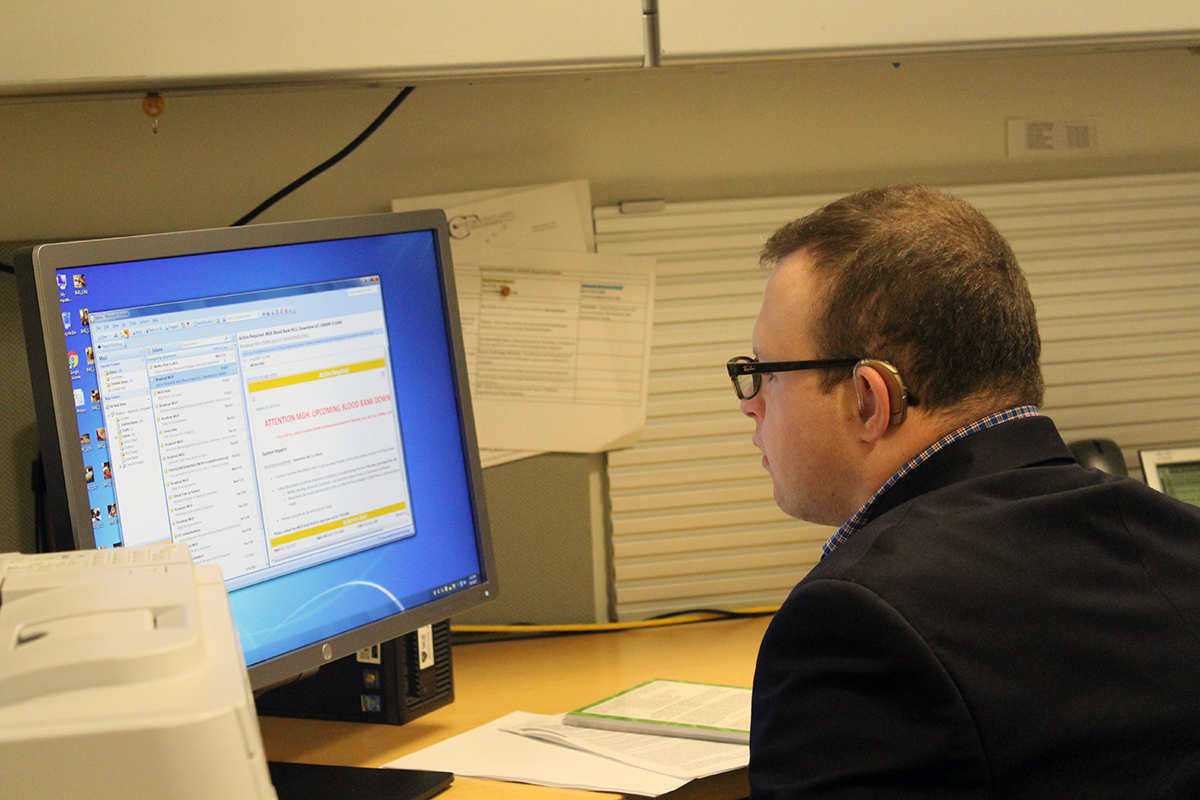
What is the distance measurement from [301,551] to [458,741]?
27 cm

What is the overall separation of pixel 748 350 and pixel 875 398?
0.59 meters

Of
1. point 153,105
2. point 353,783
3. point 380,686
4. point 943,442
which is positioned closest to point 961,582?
point 943,442

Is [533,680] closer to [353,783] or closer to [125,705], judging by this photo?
[353,783]

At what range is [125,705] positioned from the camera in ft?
1.38

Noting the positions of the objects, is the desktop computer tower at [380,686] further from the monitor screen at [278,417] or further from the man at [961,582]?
the man at [961,582]

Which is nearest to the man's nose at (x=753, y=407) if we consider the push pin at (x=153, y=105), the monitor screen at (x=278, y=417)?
the monitor screen at (x=278, y=417)

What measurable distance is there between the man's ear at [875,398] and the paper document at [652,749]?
0.33 meters

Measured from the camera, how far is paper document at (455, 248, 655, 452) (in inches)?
59.2

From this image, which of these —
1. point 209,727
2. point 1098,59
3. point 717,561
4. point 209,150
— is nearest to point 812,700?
point 209,727

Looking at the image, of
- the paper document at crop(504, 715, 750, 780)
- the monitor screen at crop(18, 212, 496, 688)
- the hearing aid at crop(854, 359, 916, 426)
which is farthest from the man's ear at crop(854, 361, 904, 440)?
the monitor screen at crop(18, 212, 496, 688)

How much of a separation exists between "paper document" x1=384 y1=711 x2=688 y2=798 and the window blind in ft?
1.45

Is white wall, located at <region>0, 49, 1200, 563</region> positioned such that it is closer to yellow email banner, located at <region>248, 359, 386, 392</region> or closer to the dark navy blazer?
yellow email banner, located at <region>248, 359, 386, 392</region>

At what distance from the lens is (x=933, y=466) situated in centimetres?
93

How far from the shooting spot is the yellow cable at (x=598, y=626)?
1.51 m
